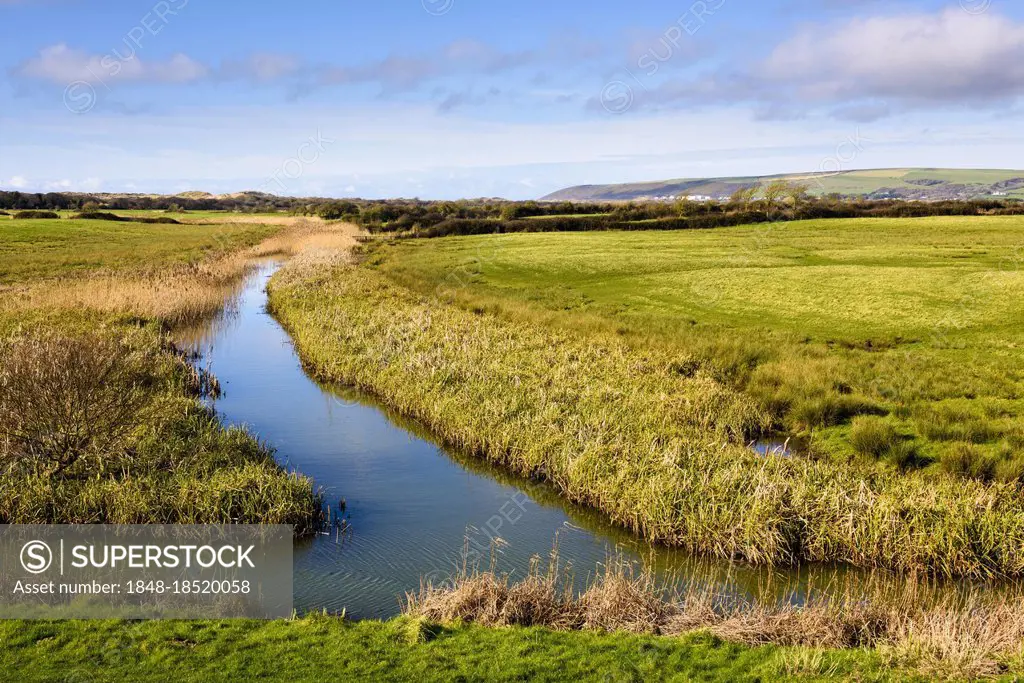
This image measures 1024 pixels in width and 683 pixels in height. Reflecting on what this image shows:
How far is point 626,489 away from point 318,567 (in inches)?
261

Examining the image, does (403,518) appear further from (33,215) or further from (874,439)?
(33,215)

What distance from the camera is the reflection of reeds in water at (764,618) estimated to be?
372 inches

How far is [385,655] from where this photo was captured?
9672 mm

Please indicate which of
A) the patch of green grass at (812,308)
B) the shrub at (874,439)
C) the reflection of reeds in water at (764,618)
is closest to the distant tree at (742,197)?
the patch of green grass at (812,308)

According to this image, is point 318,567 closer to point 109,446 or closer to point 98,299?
point 109,446

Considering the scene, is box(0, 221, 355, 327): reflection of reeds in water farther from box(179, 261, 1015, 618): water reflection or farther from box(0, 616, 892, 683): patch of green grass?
box(0, 616, 892, 683): patch of green grass

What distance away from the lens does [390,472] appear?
19.1m

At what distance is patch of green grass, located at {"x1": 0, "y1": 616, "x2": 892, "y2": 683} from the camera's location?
29.7ft

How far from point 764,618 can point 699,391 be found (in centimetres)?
1206

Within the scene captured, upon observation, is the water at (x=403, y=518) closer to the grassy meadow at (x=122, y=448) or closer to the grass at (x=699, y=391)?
the grass at (x=699, y=391)

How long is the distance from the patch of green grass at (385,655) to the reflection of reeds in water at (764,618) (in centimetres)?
44

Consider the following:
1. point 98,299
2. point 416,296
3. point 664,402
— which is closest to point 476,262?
point 416,296

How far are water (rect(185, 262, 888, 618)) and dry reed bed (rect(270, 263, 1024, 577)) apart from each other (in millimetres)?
614

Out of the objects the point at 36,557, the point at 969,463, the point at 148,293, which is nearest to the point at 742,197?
the point at 148,293
